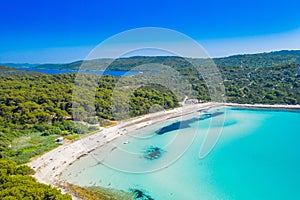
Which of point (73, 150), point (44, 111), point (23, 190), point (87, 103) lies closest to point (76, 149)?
point (73, 150)

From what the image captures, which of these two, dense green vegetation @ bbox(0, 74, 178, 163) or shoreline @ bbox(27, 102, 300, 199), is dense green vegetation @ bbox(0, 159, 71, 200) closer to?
shoreline @ bbox(27, 102, 300, 199)

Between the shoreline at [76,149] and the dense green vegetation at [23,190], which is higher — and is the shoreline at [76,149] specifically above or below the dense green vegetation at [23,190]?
below

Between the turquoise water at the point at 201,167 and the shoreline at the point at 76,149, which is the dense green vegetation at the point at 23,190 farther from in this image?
the turquoise water at the point at 201,167

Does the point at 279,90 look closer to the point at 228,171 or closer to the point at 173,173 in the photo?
the point at 228,171

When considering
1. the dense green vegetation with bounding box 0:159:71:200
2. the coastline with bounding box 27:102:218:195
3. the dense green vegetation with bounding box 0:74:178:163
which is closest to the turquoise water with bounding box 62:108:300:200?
the coastline with bounding box 27:102:218:195

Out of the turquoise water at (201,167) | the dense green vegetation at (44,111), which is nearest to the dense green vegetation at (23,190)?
the turquoise water at (201,167)
